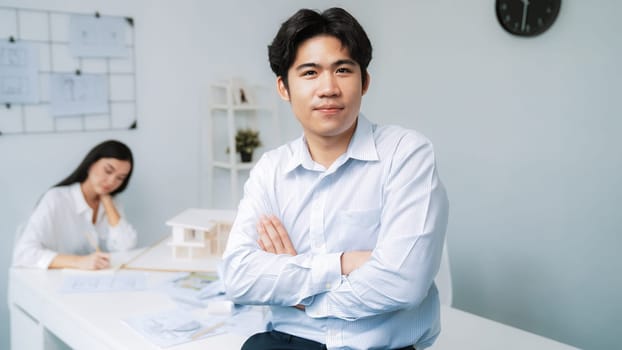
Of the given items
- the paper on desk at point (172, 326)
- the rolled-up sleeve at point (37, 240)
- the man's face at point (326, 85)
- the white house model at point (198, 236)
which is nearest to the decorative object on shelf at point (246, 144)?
the white house model at point (198, 236)

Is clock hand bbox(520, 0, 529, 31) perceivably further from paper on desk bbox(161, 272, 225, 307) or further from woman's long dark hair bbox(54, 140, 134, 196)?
woman's long dark hair bbox(54, 140, 134, 196)

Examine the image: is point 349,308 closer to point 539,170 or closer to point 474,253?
point 539,170

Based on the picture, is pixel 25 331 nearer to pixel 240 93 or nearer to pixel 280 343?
pixel 280 343

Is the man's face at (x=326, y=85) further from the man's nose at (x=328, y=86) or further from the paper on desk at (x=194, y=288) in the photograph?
the paper on desk at (x=194, y=288)

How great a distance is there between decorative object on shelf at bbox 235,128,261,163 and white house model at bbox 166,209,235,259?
1101mm

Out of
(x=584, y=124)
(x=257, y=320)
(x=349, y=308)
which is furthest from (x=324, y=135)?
(x=584, y=124)

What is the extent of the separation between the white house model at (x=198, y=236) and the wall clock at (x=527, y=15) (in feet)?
5.61

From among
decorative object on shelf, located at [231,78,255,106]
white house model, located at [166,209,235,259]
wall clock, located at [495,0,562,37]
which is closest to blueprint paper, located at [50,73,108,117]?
decorative object on shelf, located at [231,78,255,106]

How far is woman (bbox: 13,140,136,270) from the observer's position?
2479mm

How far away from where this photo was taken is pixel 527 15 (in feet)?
8.93

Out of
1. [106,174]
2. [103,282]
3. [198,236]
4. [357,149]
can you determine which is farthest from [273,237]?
[106,174]

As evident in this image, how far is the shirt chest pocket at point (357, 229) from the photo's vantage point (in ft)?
4.37

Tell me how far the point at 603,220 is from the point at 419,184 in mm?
1661

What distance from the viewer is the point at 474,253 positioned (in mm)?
3088
